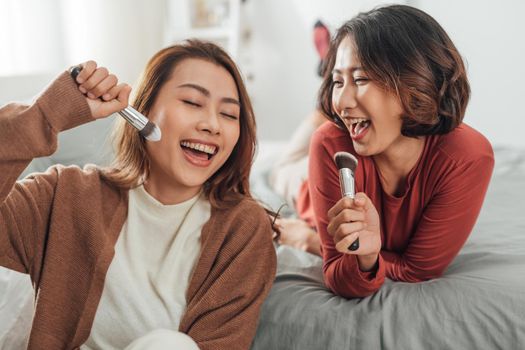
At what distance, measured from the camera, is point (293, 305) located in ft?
3.66

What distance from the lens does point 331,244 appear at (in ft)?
3.85

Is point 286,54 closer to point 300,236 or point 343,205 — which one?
point 300,236

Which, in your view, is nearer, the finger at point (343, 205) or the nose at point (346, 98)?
the finger at point (343, 205)

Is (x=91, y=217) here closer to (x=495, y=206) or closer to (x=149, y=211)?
(x=149, y=211)

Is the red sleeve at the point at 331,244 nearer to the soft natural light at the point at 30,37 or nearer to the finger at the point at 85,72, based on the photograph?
the finger at the point at 85,72

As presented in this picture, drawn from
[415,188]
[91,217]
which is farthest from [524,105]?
[91,217]

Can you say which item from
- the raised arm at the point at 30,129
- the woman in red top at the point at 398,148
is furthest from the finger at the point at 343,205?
the raised arm at the point at 30,129

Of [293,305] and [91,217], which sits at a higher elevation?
[91,217]

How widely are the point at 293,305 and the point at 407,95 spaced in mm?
443

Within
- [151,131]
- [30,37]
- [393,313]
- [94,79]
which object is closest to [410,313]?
[393,313]

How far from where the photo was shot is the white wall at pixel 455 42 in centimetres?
300

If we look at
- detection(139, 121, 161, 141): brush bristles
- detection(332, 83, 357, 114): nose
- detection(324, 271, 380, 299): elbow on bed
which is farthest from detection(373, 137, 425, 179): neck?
detection(139, 121, 161, 141): brush bristles

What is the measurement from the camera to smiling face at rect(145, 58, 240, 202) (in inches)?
41.0

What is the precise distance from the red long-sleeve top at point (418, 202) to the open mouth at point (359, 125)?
74mm
